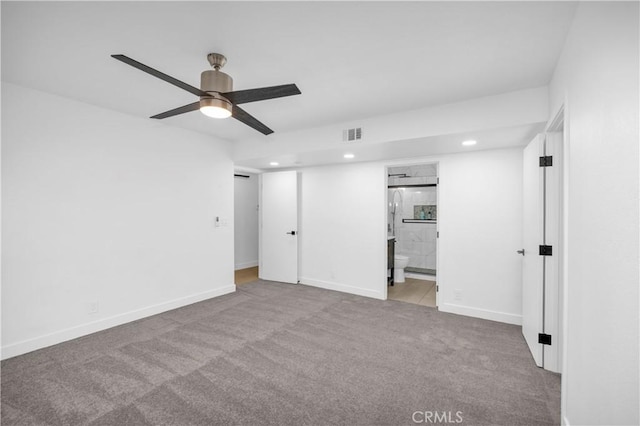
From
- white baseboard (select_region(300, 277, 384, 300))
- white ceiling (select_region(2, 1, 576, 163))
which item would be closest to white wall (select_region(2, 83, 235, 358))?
white ceiling (select_region(2, 1, 576, 163))

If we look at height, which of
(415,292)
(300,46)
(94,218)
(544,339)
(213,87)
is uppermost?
(300,46)

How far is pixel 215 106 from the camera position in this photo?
2.08 m

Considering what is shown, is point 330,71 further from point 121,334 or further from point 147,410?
point 121,334

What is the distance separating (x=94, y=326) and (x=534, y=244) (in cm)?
473

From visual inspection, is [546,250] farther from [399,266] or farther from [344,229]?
[399,266]

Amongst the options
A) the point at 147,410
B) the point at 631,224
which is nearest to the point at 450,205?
the point at 631,224

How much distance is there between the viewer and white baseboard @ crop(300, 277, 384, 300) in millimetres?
4535

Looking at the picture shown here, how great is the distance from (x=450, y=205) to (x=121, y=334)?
4.39 metres

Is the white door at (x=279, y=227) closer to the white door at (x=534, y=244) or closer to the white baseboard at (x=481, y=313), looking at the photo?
the white baseboard at (x=481, y=313)

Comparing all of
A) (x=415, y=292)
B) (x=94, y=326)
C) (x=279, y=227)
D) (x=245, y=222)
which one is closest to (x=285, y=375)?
(x=94, y=326)

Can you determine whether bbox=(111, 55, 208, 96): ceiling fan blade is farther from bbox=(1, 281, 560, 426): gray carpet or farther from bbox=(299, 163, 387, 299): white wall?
bbox=(299, 163, 387, 299): white wall

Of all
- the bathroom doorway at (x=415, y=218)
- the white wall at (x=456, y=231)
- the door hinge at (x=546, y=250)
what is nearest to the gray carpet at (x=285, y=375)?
the white wall at (x=456, y=231)

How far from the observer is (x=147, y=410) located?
194 cm

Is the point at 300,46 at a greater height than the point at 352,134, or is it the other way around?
the point at 300,46
